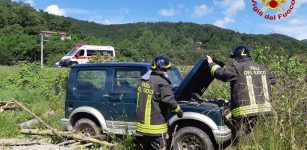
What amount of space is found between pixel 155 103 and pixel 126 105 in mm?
1691

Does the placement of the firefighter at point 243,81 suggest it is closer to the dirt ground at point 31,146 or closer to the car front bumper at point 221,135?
the car front bumper at point 221,135

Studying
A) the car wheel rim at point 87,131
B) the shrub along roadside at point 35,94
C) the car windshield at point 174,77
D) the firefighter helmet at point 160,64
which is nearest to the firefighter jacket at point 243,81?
the firefighter helmet at point 160,64

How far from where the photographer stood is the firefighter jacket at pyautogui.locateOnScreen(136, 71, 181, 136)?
245 inches

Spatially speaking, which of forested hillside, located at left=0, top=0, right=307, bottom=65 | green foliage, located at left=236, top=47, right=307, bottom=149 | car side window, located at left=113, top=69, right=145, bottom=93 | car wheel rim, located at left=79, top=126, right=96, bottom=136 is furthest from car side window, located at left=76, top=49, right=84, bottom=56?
green foliage, located at left=236, top=47, right=307, bottom=149

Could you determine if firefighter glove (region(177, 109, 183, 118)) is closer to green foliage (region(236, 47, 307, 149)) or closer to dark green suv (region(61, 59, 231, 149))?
dark green suv (region(61, 59, 231, 149))

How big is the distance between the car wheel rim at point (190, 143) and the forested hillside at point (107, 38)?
2898 millimetres

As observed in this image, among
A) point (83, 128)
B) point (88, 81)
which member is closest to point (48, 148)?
point (83, 128)

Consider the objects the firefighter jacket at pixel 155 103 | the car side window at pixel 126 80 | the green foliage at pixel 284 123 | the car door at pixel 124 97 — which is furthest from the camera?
the car side window at pixel 126 80

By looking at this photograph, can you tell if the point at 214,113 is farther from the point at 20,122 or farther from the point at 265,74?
the point at 20,122

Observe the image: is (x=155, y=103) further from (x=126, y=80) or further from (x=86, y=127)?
(x=86, y=127)

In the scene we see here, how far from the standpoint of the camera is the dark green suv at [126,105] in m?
6.81

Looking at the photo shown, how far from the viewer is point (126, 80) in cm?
810

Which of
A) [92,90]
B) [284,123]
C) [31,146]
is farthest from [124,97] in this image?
[284,123]

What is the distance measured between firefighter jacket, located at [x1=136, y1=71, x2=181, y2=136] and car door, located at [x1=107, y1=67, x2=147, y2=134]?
1.40 meters
